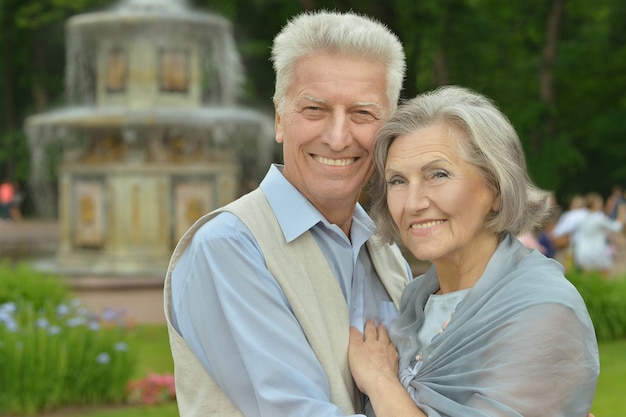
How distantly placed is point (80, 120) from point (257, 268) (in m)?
13.7

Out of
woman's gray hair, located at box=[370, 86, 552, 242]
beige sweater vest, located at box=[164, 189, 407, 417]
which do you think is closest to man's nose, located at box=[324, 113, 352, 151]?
woman's gray hair, located at box=[370, 86, 552, 242]

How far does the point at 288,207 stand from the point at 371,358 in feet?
1.50

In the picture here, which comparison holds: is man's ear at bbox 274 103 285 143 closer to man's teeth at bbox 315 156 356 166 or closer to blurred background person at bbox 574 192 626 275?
man's teeth at bbox 315 156 356 166

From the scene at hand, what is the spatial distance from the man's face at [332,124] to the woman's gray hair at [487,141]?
0.10 m

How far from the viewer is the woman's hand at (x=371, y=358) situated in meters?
2.43

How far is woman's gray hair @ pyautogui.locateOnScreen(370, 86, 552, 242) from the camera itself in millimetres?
2396

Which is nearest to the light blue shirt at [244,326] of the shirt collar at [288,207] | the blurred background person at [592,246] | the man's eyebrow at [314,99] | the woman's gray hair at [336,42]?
the shirt collar at [288,207]

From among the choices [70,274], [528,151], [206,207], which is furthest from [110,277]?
[528,151]

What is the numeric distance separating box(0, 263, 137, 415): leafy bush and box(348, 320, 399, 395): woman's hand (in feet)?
14.4

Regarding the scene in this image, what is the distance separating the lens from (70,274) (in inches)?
596

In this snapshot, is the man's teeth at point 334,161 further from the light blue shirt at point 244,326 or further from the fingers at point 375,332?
the fingers at point 375,332

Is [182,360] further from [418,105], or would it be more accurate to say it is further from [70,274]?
[70,274]

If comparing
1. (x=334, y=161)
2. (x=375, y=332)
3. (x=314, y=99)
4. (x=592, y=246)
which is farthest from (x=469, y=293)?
(x=592, y=246)

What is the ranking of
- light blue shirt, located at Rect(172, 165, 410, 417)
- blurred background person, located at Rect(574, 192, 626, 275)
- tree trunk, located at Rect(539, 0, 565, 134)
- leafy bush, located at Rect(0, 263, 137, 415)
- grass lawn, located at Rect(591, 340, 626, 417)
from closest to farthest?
light blue shirt, located at Rect(172, 165, 410, 417), leafy bush, located at Rect(0, 263, 137, 415), grass lawn, located at Rect(591, 340, 626, 417), blurred background person, located at Rect(574, 192, 626, 275), tree trunk, located at Rect(539, 0, 565, 134)
